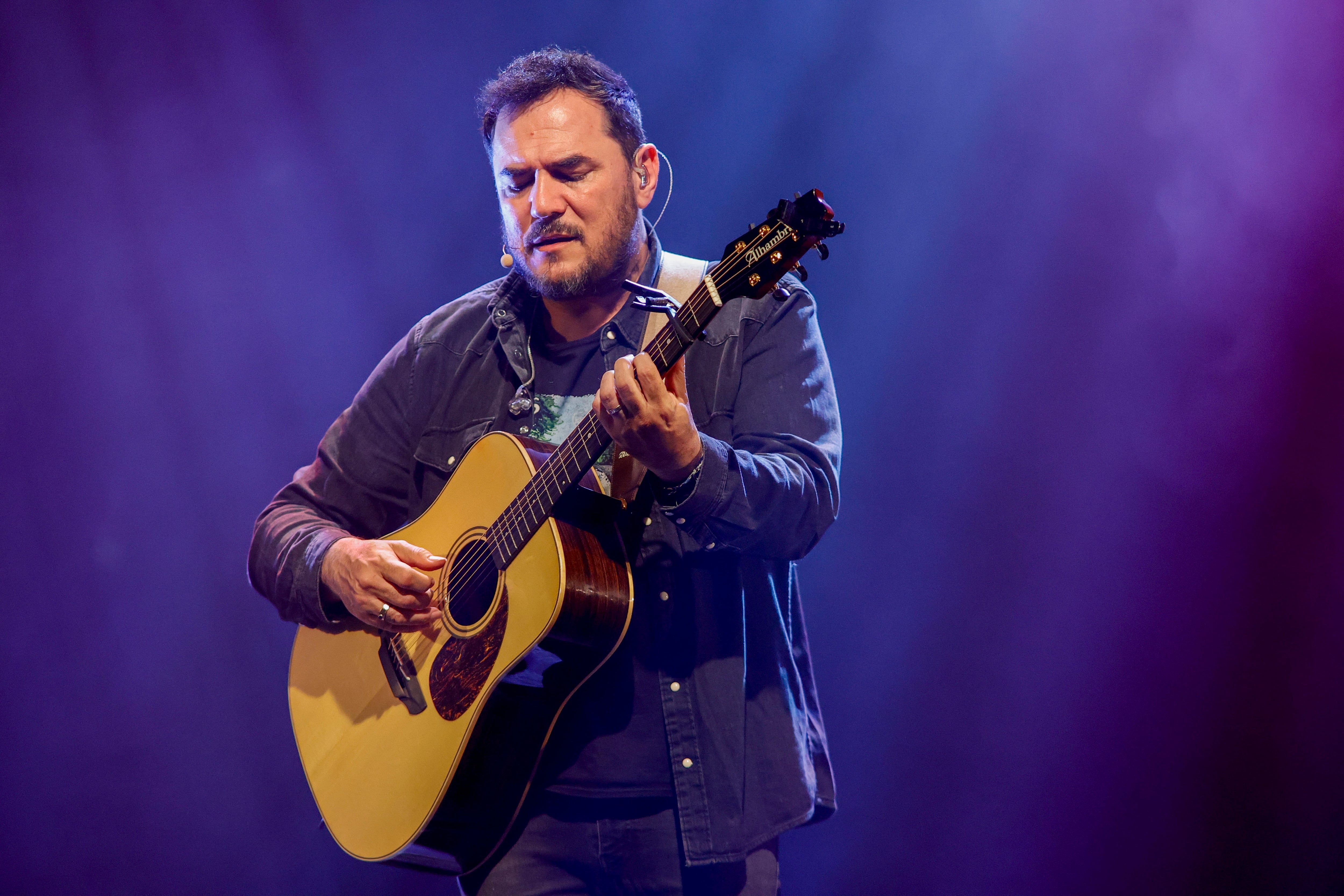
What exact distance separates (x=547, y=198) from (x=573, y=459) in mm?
787

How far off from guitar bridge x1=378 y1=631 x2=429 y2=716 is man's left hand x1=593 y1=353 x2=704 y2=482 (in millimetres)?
786

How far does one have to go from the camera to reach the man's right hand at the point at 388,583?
2.13 meters

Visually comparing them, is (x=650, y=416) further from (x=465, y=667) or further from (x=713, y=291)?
(x=465, y=667)

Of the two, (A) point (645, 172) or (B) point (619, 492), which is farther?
(A) point (645, 172)

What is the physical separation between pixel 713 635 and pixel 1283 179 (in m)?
2.55

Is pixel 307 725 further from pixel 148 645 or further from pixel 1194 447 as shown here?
pixel 1194 447

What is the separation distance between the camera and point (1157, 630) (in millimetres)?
3107

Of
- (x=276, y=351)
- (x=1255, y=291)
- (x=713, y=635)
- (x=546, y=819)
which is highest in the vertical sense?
(x=276, y=351)

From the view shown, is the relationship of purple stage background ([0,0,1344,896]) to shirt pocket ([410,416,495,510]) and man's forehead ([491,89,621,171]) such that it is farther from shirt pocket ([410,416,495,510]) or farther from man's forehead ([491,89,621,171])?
shirt pocket ([410,416,495,510])

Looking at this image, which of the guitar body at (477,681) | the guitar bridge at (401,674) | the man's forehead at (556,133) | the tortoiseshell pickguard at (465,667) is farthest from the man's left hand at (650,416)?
the man's forehead at (556,133)

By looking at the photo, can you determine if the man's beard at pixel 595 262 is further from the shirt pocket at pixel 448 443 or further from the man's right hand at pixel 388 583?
the man's right hand at pixel 388 583

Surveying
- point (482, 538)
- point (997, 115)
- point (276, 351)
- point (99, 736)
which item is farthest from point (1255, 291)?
point (99, 736)

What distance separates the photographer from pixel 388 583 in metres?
2.16

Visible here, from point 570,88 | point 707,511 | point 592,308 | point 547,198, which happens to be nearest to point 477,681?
point 707,511
